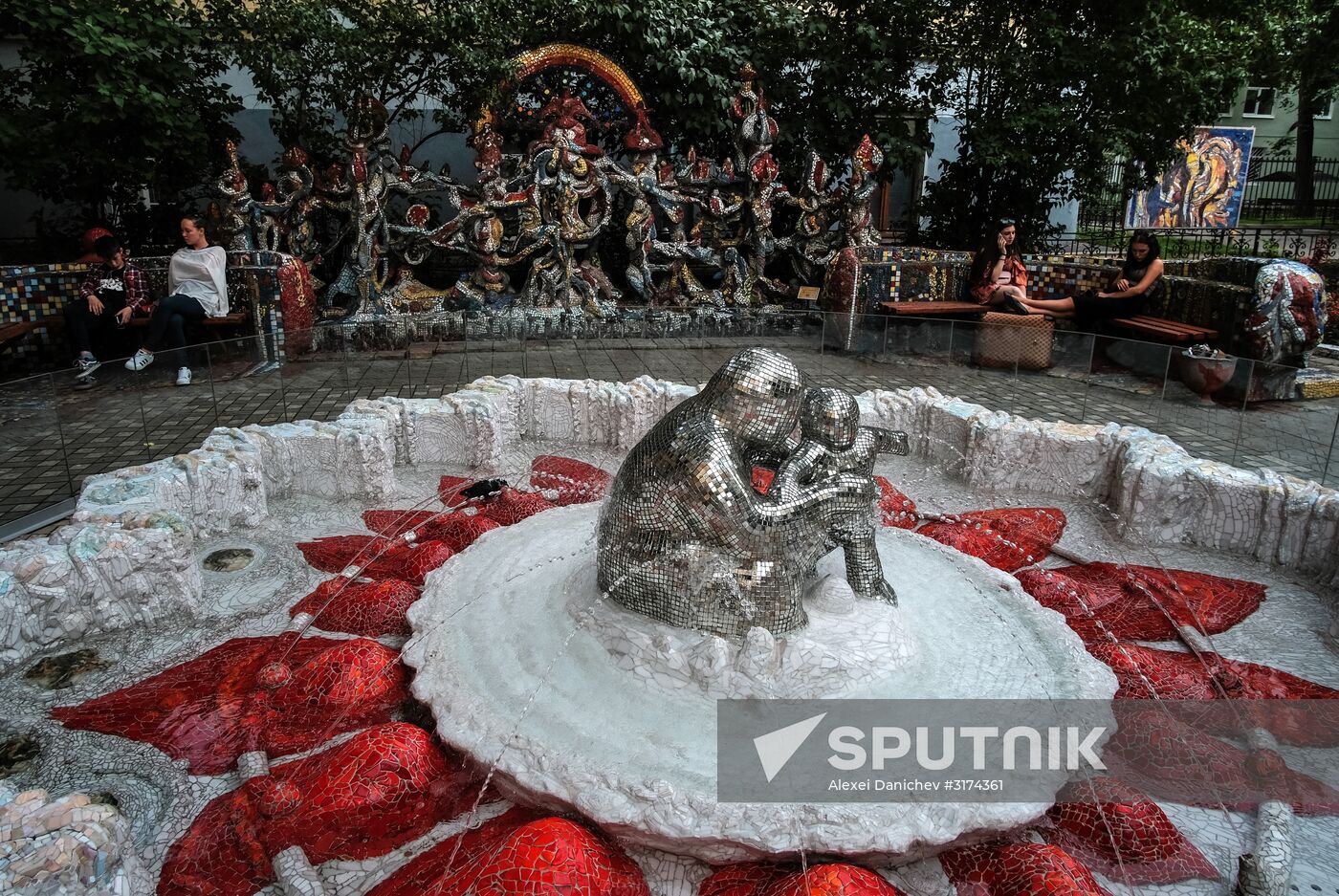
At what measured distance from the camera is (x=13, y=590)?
12.0ft

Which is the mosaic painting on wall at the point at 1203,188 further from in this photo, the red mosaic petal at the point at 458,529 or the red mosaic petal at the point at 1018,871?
the red mosaic petal at the point at 1018,871

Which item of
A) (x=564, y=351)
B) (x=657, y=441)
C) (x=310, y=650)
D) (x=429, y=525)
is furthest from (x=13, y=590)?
(x=564, y=351)

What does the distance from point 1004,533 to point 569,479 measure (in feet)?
9.35

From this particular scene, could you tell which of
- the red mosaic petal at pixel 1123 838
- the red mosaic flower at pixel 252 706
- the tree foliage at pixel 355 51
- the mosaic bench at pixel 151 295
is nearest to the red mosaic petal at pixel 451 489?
the red mosaic flower at pixel 252 706

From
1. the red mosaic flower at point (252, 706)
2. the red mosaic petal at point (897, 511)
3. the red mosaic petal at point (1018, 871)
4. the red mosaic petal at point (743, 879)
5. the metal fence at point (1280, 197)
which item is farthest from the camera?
the metal fence at point (1280, 197)

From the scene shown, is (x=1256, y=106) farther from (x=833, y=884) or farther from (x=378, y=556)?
(x=833, y=884)

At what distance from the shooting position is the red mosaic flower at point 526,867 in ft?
7.80

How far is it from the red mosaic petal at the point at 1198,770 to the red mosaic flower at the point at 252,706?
2.84 m

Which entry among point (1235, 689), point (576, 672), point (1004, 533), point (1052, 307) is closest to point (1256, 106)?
point (1052, 307)

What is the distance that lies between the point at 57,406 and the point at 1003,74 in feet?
41.5

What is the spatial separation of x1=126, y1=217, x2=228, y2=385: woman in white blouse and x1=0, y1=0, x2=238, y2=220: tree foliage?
202 cm

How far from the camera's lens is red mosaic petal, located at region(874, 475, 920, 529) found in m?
5.28

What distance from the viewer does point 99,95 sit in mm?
8938

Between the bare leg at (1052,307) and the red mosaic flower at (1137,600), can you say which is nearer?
the red mosaic flower at (1137,600)
